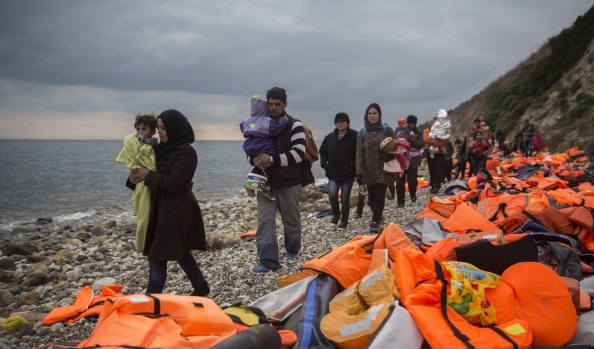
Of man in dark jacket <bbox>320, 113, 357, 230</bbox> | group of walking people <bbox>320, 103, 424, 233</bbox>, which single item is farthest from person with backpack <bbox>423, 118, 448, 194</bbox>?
man in dark jacket <bbox>320, 113, 357, 230</bbox>

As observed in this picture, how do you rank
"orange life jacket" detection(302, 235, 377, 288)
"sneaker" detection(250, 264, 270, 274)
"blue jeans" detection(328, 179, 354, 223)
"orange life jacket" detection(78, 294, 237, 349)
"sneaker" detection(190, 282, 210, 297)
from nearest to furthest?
"orange life jacket" detection(78, 294, 237, 349) → "orange life jacket" detection(302, 235, 377, 288) → "sneaker" detection(190, 282, 210, 297) → "sneaker" detection(250, 264, 270, 274) → "blue jeans" detection(328, 179, 354, 223)

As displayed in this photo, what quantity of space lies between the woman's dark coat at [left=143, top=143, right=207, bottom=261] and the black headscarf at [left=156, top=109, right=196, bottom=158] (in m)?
0.06

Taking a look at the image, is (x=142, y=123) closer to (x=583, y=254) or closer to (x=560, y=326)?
(x=560, y=326)

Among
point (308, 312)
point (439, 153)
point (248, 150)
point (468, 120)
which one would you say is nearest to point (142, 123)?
point (248, 150)

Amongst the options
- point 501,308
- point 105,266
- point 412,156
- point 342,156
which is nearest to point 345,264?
point 501,308

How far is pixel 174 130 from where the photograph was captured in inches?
152

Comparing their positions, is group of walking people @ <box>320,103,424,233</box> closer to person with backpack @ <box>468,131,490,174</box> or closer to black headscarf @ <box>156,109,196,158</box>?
black headscarf @ <box>156,109,196,158</box>

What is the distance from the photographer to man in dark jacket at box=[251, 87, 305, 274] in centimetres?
488

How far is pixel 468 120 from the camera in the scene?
130 ft

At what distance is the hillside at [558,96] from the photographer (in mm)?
21938

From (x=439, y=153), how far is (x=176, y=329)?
9.52m

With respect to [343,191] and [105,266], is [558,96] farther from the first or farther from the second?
[105,266]

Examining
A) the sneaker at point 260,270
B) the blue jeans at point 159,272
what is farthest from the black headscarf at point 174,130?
the sneaker at point 260,270

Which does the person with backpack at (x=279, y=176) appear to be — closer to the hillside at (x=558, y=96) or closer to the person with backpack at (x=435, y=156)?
the person with backpack at (x=435, y=156)
